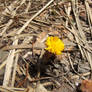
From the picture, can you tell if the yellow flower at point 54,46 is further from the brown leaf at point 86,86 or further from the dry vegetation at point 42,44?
the brown leaf at point 86,86

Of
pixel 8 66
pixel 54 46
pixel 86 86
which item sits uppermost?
pixel 54 46

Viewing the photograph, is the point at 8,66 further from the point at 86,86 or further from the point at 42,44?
the point at 86,86

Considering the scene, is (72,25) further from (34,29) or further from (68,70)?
(68,70)

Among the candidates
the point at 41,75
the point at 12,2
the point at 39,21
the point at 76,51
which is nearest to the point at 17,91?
the point at 41,75

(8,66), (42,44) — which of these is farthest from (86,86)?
(8,66)

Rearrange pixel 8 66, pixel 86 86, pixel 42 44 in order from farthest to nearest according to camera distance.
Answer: pixel 42 44
pixel 8 66
pixel 86 86

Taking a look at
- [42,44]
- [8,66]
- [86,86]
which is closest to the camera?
[86,86]

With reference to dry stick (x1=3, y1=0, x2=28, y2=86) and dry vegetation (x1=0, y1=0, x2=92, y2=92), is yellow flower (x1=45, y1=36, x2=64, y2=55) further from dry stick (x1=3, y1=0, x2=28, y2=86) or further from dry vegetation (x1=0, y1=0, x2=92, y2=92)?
dry stick (x1=3, y1=0, x2=28, y2=86)

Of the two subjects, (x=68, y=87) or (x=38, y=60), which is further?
(x=38, y=60)

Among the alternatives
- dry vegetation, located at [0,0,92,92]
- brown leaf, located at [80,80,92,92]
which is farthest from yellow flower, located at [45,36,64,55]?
brown leaf, located at [80,80,92,92]
